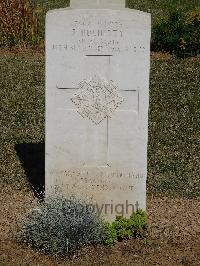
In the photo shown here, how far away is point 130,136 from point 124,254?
1118 mm

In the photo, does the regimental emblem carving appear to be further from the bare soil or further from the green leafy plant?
the bare soil

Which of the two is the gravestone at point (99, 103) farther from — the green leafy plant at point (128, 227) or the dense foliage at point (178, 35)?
the dense foliage at point (178, 35)

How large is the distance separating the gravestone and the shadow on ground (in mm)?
1059

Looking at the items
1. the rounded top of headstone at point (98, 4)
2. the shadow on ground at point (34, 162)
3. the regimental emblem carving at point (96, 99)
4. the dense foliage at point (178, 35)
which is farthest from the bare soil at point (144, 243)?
the dense foliage at point (178, 35)

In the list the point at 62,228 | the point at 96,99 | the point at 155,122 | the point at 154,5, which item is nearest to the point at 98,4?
the point at 96,99

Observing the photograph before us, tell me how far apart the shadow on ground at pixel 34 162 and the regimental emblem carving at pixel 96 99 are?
58.0 inches

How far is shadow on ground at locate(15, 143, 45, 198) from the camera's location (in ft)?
28.0

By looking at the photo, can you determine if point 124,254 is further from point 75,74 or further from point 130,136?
point 75,74

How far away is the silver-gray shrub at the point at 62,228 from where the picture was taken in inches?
261

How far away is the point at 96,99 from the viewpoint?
22.6 feet

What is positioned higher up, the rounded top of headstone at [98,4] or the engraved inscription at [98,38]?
the rounded top of headstone at [98,4]

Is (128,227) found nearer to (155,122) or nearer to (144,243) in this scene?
(144,243)

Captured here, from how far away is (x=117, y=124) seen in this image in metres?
6.96

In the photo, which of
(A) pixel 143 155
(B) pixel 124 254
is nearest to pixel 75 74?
(A) pixel 143 155
